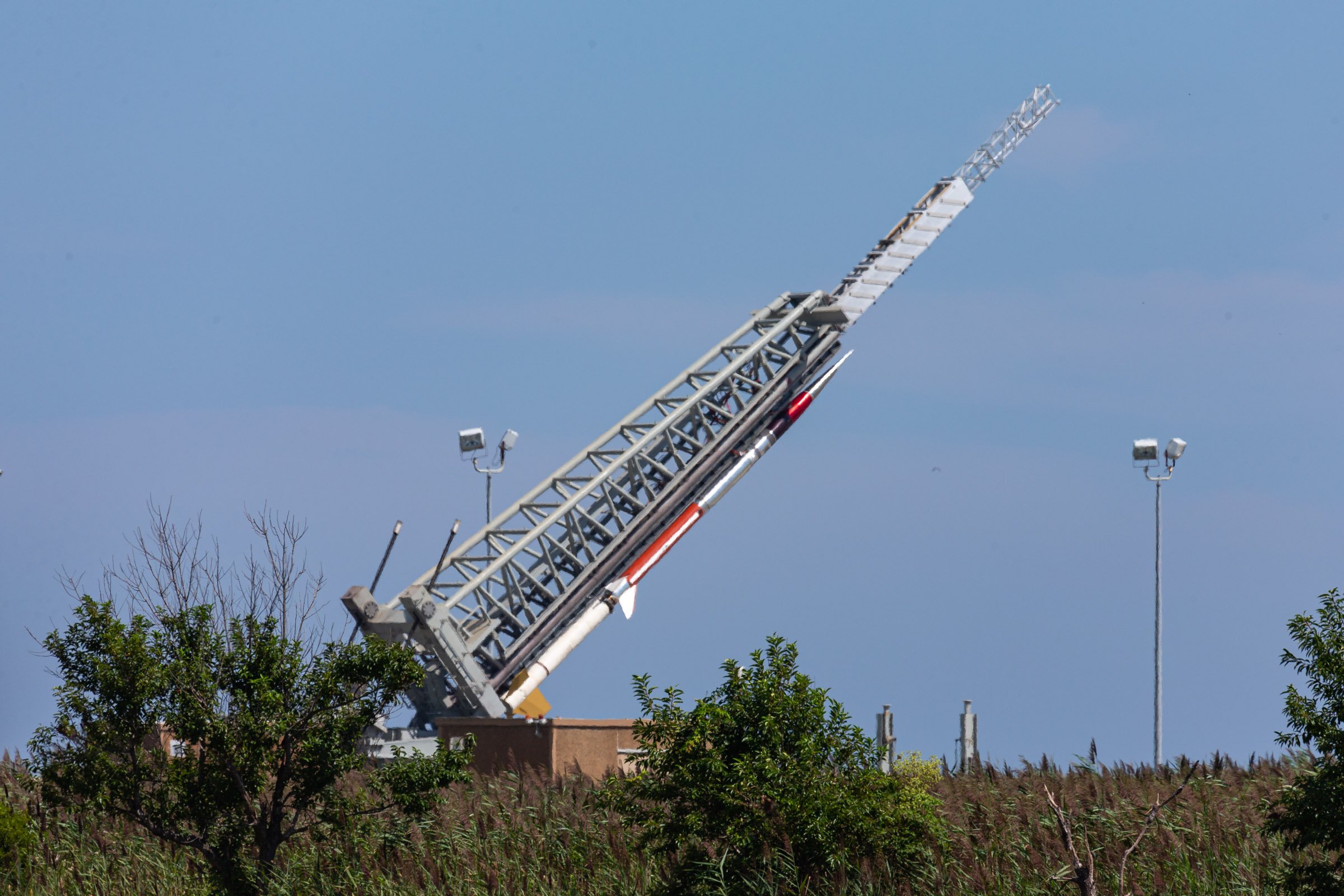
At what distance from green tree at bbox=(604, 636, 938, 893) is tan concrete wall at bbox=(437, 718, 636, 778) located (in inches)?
541

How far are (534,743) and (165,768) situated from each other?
12.6 meters

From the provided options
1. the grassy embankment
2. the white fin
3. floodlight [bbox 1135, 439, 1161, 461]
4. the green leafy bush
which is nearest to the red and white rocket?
the white fin

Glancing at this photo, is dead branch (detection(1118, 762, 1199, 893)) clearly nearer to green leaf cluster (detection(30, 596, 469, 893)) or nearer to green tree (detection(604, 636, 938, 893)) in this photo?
green tree (detection(604, 636, 938, 893))

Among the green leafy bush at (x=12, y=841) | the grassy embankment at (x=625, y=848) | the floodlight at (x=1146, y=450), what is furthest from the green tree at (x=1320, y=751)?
the floodlight at (x=1146, y=450)

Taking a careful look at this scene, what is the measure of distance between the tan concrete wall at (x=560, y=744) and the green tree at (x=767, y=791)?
541 inches

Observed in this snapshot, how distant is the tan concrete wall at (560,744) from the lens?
27.9m

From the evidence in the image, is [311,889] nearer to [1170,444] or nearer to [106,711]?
[106,711]

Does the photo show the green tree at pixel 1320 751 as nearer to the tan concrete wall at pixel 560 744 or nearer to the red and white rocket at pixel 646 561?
the tan concrete wall at pixel 560 744

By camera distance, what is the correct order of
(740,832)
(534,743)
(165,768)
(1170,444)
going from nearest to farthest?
(740,832), (165,768), (534,743), (1170,444)

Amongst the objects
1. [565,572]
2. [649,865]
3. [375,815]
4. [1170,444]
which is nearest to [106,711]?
[375,815]

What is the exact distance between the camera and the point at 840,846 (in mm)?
13539

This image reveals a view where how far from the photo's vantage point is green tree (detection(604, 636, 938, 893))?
1340 cm

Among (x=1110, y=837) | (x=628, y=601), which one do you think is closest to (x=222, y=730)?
(x=1110, y=837)

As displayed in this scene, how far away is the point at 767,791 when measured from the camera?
13.4 metres
